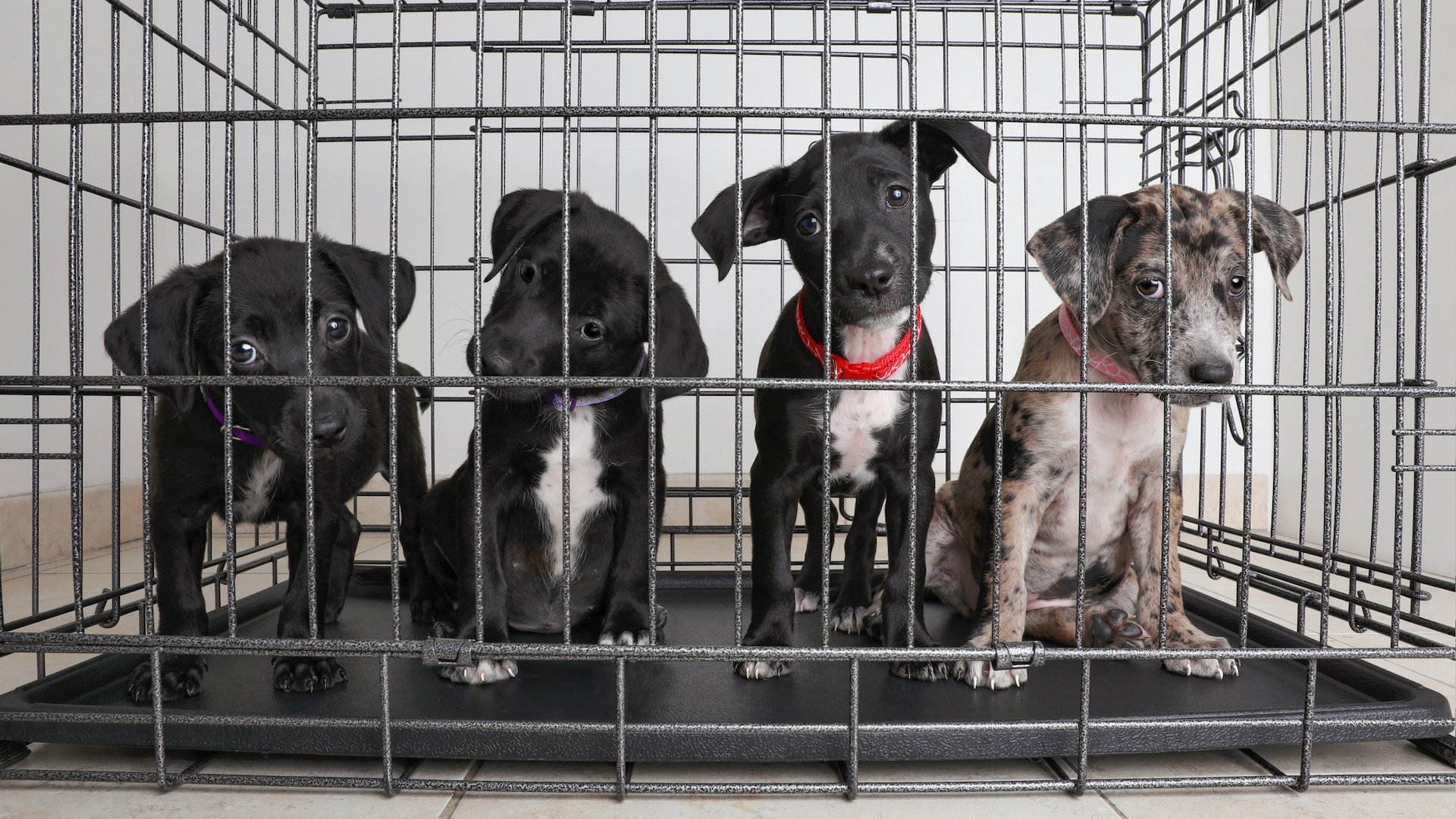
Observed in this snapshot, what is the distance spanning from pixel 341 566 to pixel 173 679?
717mm

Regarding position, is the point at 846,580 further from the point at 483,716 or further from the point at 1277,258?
the point at 1277,258

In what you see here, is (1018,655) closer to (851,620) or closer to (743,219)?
(851,620)

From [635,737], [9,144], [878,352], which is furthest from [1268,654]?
[9,144]

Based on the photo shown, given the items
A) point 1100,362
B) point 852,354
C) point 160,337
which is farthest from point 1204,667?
point 160,337

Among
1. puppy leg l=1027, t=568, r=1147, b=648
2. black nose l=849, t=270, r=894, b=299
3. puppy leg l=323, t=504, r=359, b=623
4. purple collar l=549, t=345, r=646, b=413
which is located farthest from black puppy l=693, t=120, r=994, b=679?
puppy leg l=323, t=504, r=359, b=623

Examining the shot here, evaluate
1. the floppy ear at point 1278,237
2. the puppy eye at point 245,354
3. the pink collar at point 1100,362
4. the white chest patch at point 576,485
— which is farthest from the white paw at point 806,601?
the puppy eye at point 245,354

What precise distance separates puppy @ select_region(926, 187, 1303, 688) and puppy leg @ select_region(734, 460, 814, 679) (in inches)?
17.6

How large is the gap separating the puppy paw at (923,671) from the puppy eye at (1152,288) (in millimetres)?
1071

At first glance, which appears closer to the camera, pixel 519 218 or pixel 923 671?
pixel 923 671

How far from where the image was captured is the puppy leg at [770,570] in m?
2.03

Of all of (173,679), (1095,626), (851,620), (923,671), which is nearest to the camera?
(173,679)

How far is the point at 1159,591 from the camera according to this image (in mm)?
2160

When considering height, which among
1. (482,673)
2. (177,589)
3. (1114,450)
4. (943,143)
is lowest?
(482,673)

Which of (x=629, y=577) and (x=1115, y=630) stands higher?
(x=629, y=577)
